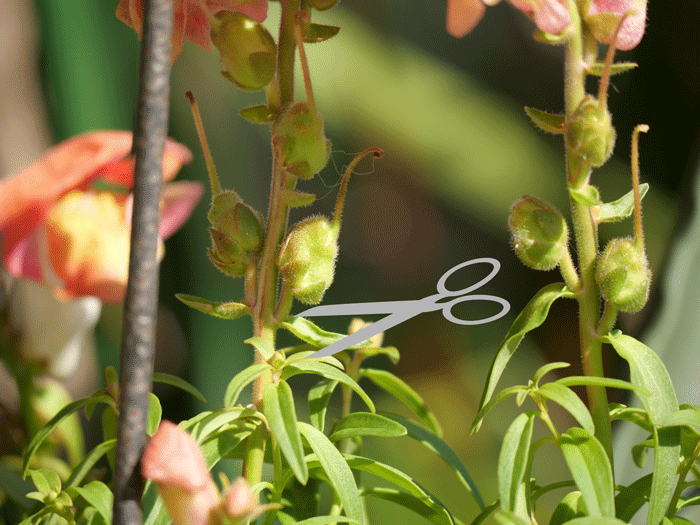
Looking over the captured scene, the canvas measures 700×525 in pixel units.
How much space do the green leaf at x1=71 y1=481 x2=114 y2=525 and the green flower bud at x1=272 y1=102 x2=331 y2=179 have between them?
18 centimetres

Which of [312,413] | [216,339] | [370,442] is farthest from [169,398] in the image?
[312,413]

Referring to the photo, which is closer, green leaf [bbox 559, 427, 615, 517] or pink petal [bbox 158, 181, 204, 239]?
green leaf [bbox 559, 427, 615, 517]

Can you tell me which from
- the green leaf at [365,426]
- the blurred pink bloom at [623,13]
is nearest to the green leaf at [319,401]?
the green leaf at [365,426]

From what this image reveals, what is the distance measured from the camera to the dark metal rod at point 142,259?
230 mm

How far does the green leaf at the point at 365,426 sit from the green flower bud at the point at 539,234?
11cm

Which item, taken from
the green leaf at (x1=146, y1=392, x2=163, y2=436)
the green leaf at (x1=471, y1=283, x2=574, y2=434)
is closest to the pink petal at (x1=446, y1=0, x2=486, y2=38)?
the green leaf at (x1=471, y1=283, x2=574, y2=434)

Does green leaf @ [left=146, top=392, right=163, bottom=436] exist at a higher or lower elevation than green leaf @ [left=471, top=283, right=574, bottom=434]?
lower

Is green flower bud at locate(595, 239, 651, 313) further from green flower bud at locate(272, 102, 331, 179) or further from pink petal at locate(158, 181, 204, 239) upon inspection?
pink petal at locate(158, 181, 204, 239)

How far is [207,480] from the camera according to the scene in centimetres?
22

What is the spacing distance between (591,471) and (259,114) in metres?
0.23

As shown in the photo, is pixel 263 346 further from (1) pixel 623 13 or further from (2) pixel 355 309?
(1) pixel 623 13

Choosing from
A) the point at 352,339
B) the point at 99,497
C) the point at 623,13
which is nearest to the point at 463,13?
the point at 623,13

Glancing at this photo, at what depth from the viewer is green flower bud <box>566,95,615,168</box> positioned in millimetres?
298

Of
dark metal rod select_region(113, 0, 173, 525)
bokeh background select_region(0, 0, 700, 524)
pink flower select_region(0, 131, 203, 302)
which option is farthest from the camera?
bokeh background select_region(0, 0, 700, 524)
